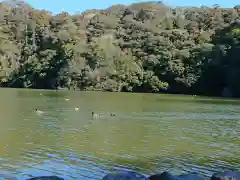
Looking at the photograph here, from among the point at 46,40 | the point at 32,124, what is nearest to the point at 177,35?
the point at 46,40

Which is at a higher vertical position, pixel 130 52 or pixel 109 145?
pixel 130 52

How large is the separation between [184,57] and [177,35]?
4952mm

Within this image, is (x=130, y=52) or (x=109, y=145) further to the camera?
(x=130, y=52)

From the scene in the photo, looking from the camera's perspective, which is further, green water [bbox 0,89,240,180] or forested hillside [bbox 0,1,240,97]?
forested hillside [bbox 0,1,240,97]

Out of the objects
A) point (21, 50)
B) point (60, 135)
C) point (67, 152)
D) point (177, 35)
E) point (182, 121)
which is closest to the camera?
point (67, 152)

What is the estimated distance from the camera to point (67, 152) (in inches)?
555

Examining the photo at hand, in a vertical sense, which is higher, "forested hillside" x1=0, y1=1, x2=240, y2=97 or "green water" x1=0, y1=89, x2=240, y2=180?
"forested hillside" x1=0, y1=1, x2=240, y2=97

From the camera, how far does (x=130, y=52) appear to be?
67438mm

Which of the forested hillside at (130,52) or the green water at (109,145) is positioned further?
the forested hillside at (130,52)

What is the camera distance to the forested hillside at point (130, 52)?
61594mm

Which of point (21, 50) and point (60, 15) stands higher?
point (60, 15)

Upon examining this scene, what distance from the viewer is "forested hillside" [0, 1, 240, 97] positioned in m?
61.6

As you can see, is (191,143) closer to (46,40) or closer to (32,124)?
(32,124)

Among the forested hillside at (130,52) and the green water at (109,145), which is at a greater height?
the forested hillside at (130,52)
